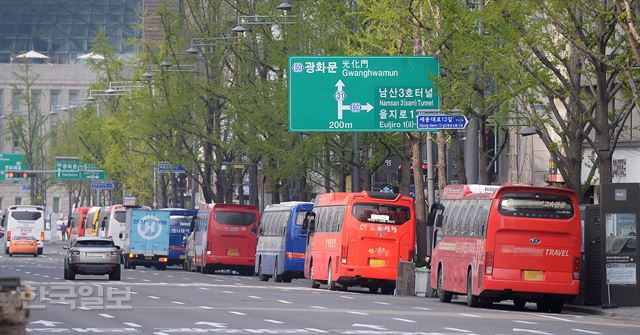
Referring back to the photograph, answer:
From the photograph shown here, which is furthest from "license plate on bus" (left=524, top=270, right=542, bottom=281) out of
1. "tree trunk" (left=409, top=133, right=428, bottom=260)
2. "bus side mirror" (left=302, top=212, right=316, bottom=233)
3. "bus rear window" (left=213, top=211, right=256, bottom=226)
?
"bus rear window" (left=213, top=211, right=256, bottom=226)

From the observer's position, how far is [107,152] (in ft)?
336

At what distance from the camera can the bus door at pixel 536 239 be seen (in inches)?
1421

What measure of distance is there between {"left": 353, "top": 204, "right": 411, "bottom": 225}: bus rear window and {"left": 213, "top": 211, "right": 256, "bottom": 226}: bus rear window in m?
19.6

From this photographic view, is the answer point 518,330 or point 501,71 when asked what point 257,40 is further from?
point 518,330

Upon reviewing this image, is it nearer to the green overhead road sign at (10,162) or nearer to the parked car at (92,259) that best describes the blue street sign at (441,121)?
the parked car at (92,259)

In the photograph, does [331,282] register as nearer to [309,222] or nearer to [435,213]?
[309,222]

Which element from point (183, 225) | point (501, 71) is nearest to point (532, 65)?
point (501, 71)

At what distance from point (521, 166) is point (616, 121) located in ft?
87.1

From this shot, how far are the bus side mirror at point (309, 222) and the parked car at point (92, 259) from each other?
579cm

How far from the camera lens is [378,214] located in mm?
47938

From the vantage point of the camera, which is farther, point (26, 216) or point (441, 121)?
point (26, 216)

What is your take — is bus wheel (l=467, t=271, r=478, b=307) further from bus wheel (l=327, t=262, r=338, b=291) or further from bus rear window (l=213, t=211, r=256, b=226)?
bus rear window (l=213, t=211, r=256, b=226)

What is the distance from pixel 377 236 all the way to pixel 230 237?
1983cm

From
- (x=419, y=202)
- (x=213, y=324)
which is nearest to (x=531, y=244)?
(x=213, y=324)
